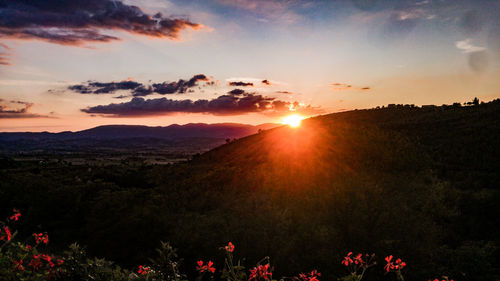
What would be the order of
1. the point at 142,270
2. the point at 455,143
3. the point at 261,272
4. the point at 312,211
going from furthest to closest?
the point at 455,143 → the point at 312,211 → the point at 142,270 → the point at 261,272

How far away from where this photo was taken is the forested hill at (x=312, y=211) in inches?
574

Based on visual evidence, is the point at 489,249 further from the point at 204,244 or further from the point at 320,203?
the point at 204,244

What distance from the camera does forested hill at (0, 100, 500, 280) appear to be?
14578 mm

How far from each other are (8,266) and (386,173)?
30133mm

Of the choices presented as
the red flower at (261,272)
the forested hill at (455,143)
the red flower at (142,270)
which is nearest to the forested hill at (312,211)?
the forested hill at (455,143)

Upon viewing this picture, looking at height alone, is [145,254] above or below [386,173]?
below

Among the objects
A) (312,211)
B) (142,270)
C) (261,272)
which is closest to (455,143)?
(312,211)

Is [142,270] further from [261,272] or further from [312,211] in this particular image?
[312,211]

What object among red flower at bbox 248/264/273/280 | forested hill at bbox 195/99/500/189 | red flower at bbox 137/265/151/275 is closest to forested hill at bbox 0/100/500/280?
forested hill at bbox 195/99/500/189

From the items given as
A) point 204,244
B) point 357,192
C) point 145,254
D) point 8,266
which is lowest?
point 145,254

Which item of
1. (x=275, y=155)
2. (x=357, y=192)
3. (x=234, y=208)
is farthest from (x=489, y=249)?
(x=275, y=155)

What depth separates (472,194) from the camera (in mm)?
23328

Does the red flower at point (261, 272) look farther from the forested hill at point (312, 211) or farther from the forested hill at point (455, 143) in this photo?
the forested hill at point (455, 143)

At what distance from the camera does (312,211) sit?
18375mm
